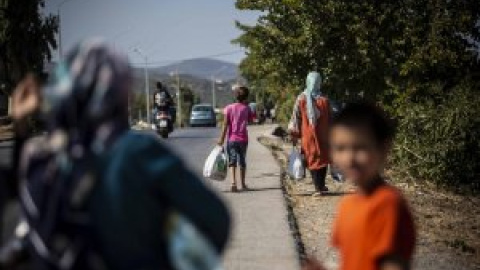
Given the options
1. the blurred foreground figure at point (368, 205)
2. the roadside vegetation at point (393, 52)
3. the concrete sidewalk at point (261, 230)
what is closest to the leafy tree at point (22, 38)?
the roadside vegetation at point (393, 52)

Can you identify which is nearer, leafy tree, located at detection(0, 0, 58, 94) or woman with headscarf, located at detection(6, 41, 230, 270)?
woman with headscarf, located at detection(6, 41, 230, 270)

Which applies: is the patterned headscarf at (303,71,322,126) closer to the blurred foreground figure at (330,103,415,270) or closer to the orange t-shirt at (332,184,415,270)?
the blurred foreground figure at (330,103,415,270)

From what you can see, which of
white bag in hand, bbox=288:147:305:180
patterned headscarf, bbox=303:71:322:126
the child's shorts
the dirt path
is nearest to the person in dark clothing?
the dirt path

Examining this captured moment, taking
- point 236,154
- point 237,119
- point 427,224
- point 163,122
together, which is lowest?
point 427,224

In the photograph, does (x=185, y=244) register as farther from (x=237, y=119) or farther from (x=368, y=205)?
(x=237, y=119)

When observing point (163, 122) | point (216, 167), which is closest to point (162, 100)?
point (163, 122)

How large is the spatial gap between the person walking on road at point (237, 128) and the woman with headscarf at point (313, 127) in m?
0.91

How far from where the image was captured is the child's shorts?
10766 millimetres

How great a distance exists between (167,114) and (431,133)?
1188 centimetres

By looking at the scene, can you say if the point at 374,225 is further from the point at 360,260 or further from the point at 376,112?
the point at 376,112

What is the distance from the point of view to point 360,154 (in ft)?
8.92

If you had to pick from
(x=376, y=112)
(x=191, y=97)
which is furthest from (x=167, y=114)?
(x=191, y=97)

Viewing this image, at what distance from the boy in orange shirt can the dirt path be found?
3594 millimetres

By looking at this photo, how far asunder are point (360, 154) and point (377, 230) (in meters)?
0.29
